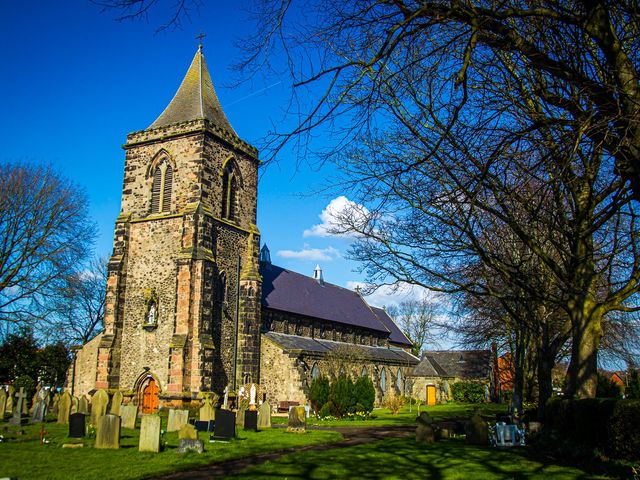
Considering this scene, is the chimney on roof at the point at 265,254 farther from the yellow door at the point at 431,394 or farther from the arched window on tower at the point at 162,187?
the yellow door at the point at 431,394

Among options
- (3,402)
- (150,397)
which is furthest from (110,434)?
(3,402)

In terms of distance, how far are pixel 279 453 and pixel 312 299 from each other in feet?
89.9

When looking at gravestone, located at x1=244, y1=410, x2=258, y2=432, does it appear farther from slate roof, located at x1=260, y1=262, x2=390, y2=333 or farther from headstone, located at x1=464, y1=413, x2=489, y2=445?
slate roof, located at x1=260, y1=262, x2=390, y2=333

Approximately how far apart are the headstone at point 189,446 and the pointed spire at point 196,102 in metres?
19.7

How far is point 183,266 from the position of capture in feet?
86.0

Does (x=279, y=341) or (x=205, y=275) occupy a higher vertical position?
(x=205, y=275)

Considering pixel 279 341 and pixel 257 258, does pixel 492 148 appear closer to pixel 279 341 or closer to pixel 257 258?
pixel 257 258

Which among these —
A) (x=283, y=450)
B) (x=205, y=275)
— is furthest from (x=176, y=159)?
(x=283, y=450)

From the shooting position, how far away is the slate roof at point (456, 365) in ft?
169

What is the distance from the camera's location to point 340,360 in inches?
1302

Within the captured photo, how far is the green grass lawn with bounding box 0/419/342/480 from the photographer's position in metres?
10.5

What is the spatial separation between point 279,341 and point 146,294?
902 cm

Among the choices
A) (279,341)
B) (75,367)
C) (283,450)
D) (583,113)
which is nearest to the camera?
(583,113)

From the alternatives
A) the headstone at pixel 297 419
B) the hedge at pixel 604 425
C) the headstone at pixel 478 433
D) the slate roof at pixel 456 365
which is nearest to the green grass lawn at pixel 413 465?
the headstone at pixel 478 433
